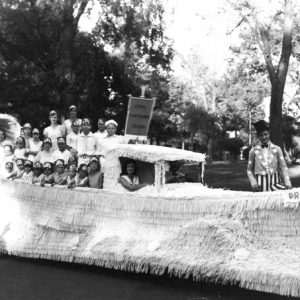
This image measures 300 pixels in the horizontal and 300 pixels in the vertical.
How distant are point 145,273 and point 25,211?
2290mm

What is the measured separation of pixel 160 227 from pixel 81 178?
5.49ft

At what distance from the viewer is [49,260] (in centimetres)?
753

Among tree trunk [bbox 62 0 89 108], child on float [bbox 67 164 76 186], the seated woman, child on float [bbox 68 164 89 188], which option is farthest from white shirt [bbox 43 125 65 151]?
tree trunk [bbox 62 0 89 108]

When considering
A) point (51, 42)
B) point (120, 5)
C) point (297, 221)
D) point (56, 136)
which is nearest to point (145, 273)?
point (297, 221)

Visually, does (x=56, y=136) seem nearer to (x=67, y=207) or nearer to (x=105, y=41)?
(x=67, y=207)

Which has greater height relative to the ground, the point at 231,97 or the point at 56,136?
the point at 231,97

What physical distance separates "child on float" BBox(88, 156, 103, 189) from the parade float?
17 cm

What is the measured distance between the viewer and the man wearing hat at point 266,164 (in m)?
6.38

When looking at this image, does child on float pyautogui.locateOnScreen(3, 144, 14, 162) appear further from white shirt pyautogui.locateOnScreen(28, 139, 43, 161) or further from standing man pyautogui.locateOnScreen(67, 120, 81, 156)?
standing man pyautogui.locateOnScreen(67, 120, 81, 156)

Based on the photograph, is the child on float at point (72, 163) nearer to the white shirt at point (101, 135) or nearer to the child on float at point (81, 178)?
the child on float at point (81, 178)

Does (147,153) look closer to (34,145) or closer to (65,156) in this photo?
(65,156)

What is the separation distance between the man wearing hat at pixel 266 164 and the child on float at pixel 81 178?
90.1 inches

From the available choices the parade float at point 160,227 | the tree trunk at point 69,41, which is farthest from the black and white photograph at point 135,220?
the tree trunk at point 69,41

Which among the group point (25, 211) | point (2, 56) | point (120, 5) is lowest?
point (25, 211)
